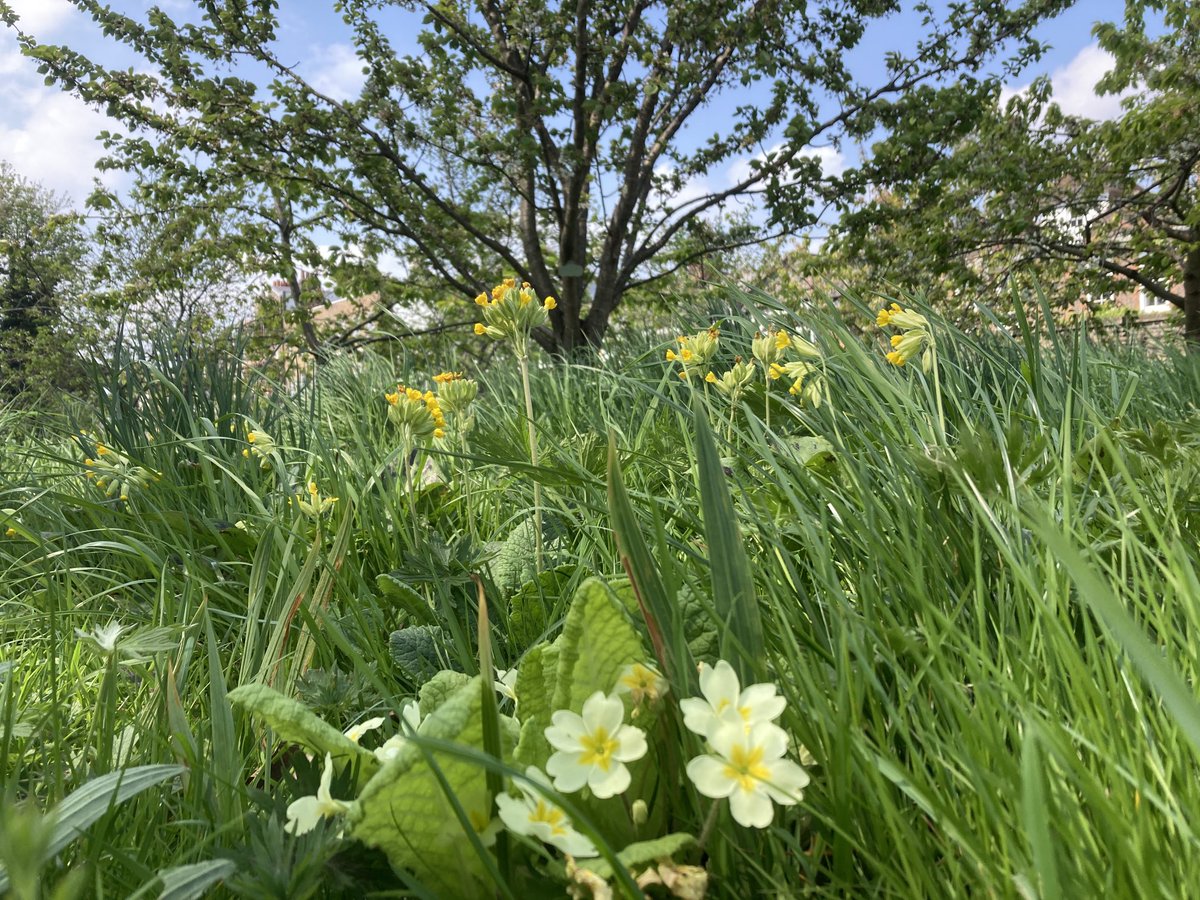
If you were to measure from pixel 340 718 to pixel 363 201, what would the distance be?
27.2 feet

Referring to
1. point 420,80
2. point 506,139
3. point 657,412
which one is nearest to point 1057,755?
point 657,412

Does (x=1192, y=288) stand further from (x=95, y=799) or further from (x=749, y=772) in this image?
(x=95, y=799)

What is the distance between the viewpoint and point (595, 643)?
0.61 meters

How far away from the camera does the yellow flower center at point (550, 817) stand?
0.50m

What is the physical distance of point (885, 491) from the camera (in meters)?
1.02

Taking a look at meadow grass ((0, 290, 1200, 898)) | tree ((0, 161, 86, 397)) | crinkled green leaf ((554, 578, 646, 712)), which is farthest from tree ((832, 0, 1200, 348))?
tree ((0, 161, 86, 397))

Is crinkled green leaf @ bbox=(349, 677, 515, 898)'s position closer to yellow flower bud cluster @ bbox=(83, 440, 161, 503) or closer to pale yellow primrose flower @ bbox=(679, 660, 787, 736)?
pale yellow primrose flower @ bbox=(679, 660, 787, 736)

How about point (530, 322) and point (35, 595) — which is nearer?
point (530, 322)

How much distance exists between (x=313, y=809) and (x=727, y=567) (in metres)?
0.39

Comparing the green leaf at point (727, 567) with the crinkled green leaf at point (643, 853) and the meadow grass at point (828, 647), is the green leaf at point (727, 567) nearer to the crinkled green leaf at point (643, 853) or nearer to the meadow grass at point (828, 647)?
the meadow grass at point (828, 647)

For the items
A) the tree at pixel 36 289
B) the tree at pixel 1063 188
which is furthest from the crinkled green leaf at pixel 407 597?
the tree at pixel 36 289

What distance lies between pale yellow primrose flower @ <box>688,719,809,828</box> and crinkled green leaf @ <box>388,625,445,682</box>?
568 millimetres

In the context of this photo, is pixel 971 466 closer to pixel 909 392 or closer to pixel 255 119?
pixel 909 392

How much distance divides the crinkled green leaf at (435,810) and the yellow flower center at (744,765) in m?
0.19
